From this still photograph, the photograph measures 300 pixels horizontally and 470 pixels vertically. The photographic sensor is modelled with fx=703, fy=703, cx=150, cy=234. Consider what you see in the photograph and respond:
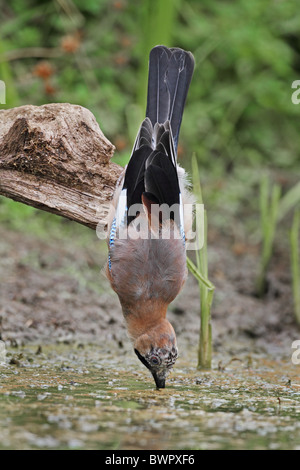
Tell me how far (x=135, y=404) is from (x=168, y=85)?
96.4 inches

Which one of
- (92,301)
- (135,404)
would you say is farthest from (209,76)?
(135,404)

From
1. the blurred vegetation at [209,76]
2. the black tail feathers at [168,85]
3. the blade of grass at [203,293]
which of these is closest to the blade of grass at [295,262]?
the blade of grass at [203,293]

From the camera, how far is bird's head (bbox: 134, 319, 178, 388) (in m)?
4.30

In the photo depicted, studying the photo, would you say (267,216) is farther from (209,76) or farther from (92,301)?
(209,76)

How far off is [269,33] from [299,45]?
98 centimetres

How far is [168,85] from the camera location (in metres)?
5.21

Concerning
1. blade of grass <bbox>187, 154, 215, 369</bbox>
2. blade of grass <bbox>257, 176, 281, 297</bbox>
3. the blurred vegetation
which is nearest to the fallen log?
blade of grass <bbox>187, 154, 215, 369</bbox>

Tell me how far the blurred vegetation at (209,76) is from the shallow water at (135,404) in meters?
3.60

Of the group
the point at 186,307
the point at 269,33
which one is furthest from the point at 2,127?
the point at 269,33

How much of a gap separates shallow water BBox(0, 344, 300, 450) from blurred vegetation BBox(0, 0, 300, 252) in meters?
3.60

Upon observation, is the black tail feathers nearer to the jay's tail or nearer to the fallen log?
the jay's tail

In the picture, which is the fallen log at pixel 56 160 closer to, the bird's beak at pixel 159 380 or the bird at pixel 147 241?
the bird at pixel 147 241

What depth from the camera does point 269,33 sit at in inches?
368
